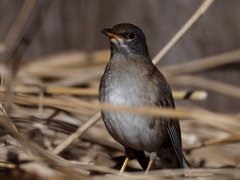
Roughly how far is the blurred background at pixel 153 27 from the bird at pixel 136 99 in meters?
1.67

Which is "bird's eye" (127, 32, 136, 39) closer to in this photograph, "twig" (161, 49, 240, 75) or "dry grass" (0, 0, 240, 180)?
"dry grass" (0, 0, 240, 180)

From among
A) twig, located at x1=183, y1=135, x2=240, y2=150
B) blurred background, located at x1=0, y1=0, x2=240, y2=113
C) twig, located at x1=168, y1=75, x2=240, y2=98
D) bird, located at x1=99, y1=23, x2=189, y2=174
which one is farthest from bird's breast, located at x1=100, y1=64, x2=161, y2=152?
blurred background, located at x1=0, y1=0, x2=240, y2=113

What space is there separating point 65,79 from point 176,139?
4.13 ft

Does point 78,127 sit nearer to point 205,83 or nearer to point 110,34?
point 110,34

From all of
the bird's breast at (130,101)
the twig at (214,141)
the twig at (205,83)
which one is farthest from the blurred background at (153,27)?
the bird's breast at (130,101)

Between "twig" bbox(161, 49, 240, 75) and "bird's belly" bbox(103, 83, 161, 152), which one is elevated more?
"twig" bbox(161, 49, 240, 75)

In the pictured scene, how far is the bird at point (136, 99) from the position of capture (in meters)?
2.78

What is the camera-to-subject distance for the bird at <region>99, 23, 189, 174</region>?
2779 mm

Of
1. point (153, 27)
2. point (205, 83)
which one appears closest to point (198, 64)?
point (205, 83)

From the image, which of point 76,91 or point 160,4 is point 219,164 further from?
point 160,4

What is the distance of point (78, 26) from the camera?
16.3ft

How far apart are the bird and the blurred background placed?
1.67 metres

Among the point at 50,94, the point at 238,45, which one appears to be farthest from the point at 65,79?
the point at 238,45

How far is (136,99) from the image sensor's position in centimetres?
275
